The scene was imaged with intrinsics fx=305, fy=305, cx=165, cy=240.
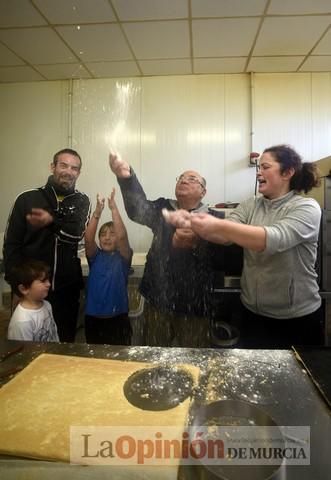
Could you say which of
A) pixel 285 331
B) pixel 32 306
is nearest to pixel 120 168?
pixel 32 306

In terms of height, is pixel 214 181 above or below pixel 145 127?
below

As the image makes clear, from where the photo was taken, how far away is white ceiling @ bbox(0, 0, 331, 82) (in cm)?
182

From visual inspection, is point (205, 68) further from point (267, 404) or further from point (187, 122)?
point (267, 404)

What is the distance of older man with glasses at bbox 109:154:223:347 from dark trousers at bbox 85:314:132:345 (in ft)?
0.48

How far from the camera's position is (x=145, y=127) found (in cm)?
254

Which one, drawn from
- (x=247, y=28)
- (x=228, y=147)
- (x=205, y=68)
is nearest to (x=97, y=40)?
(x=205, y=68)

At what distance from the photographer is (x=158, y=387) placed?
0.77 meters

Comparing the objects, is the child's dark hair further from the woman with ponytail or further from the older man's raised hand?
the woman with ponytail

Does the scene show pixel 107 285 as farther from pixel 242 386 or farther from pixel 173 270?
pixel 242 386

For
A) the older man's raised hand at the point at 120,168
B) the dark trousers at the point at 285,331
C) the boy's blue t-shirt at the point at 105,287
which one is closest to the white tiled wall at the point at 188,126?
the older man's raised hand at the point at 120,168

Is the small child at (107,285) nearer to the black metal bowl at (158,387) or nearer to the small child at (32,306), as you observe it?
the small child at (32,306)

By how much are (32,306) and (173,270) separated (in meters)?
0.68

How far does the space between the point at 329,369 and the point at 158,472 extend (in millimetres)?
559

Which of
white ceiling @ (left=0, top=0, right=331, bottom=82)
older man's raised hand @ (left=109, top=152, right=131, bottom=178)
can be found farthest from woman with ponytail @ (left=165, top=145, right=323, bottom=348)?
white ceiling @ (left=0, top=0, right=331, bottom=82)
